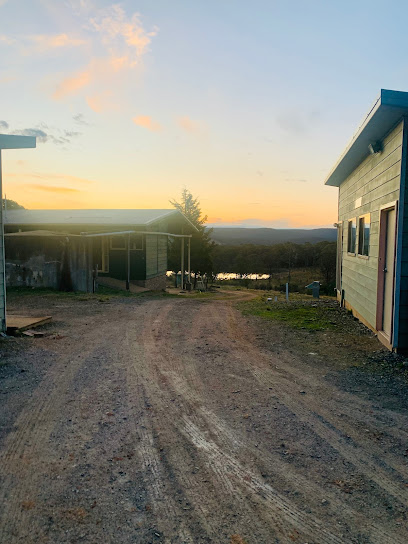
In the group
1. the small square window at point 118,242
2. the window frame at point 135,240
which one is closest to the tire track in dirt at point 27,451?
the window frame at point 135,240

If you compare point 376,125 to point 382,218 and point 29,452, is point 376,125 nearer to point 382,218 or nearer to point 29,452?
point 382,218

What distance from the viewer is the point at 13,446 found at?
3.51m

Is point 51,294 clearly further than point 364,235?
Yes

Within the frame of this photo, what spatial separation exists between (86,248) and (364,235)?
10.4m

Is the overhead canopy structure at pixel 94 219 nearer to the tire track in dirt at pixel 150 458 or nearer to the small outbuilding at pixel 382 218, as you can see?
the small outbuilding at pixel 382 218

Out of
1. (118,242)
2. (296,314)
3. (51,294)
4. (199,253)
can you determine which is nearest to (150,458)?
(296,314)

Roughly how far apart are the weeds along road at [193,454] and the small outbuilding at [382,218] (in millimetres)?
2073

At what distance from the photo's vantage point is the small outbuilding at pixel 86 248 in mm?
15305

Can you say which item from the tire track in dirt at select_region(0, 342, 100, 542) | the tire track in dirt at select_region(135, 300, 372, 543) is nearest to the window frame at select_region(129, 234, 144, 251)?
the tire track in dirt at select_region(0, 342, 100, 542)

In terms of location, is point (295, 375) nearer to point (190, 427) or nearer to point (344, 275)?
point (190, 427)

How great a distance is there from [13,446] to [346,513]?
9.14 feet

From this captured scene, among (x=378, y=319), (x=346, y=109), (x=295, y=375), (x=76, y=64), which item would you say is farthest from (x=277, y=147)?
(x=295, y=375)

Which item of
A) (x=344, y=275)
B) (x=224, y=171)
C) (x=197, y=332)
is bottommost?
→ (x=197, y=332)

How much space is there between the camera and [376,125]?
7.19 m
